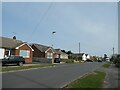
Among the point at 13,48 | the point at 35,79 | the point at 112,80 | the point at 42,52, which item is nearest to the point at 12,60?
the point at 13,48

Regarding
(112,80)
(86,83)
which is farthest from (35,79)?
(112,80)

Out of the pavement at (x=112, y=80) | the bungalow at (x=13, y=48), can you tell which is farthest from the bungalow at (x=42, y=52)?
the pavement at (x=112, y=80)

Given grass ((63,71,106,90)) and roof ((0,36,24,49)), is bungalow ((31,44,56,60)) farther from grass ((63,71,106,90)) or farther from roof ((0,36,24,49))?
→ grass ((63,71,106,90))

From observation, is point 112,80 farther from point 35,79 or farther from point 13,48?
point 13,48

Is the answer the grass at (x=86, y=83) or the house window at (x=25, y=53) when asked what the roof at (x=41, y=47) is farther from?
the grass at (x=86, y=83)

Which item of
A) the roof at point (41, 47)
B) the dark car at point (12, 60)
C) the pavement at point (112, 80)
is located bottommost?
the pavement at point (112, 80)

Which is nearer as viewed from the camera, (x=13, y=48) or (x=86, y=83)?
(x=86, y=83)

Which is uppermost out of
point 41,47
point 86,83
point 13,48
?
point 41,47

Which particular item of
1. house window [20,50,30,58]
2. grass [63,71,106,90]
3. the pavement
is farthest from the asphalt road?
house window [20,50,30,58]

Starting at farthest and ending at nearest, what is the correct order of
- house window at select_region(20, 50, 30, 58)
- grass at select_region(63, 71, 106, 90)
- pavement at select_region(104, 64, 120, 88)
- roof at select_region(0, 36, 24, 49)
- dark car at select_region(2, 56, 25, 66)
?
house window at select_region(20, 50, 30, 58) → roof at select_region(0, 36, 24, 49) → dark car at select_region(2, 56, 25, 66) → pavement at select_region(104, 64, 120, 88) → grass at select_region(63, 71, 106, 90)

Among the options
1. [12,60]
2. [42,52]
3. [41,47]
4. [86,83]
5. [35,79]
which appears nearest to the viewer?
[86,83]

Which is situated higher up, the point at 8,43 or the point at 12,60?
the point at 8,43

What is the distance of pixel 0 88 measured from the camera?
39.8ft

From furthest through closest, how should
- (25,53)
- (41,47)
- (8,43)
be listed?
(41,47), (25,53), (8,43)
